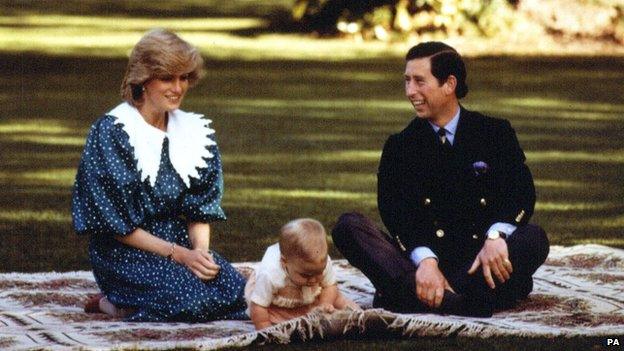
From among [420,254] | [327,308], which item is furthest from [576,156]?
[327,308]

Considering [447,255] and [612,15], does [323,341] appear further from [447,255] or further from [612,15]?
[612,15]

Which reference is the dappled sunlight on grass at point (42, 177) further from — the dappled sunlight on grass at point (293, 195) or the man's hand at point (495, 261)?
the man's hand at point (495, 261)

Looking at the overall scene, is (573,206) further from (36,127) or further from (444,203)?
(36,127)

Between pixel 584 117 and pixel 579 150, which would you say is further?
pixel 584 117

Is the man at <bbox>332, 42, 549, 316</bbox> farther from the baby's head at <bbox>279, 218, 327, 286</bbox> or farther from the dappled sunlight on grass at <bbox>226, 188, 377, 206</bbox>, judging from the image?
the dappled sunlight on grass at <bbox>226, 188, 377, 206</bbox>

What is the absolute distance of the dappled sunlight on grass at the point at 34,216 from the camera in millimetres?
9711

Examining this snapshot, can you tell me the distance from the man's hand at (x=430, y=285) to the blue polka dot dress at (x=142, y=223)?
733 mm

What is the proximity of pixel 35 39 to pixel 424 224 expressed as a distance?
18.9m

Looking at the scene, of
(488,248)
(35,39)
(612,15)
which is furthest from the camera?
(35,39)

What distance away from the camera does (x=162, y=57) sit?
663 cm

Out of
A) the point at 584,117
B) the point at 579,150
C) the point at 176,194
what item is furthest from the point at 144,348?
the point at 584,117

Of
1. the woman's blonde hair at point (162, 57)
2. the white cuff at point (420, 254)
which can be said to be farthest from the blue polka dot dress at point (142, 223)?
the white cuff at point (420, 254)

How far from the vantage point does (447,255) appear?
6.97m

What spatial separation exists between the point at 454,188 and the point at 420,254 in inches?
13.6
